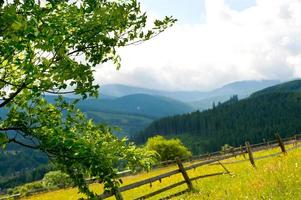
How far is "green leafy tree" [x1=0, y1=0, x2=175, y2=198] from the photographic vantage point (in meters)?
7.02

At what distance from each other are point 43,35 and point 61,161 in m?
2.75

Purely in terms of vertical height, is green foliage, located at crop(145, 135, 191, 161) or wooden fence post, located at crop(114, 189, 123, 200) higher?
green foliage, located at crop(145, 135, 191, 161)

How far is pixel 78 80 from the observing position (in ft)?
26.9

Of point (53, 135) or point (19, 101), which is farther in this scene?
point (19, 101)

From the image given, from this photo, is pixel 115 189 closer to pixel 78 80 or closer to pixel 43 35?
pixel 78 80

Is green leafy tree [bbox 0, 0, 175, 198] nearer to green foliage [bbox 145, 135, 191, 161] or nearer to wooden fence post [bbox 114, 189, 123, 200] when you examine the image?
wooden fence post [bbox 114, 189, 123, 200]

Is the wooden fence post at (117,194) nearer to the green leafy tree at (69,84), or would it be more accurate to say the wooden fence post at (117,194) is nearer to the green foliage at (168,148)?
the green leafy tree at (69,84)

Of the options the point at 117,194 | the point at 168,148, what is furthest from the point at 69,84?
the point at 168,148

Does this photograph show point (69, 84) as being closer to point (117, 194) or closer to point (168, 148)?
point (117, 194)

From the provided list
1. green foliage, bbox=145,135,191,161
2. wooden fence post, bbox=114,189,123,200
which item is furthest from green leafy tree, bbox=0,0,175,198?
green foliage, bbox=145,135,191,161

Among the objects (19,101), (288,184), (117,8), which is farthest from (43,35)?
(288,184)

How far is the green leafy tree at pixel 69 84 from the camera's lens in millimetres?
7016

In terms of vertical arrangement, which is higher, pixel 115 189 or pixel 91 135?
pixel 91 135

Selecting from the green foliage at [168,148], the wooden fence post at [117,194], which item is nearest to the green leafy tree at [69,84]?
the wooden fence post at [117,194]
